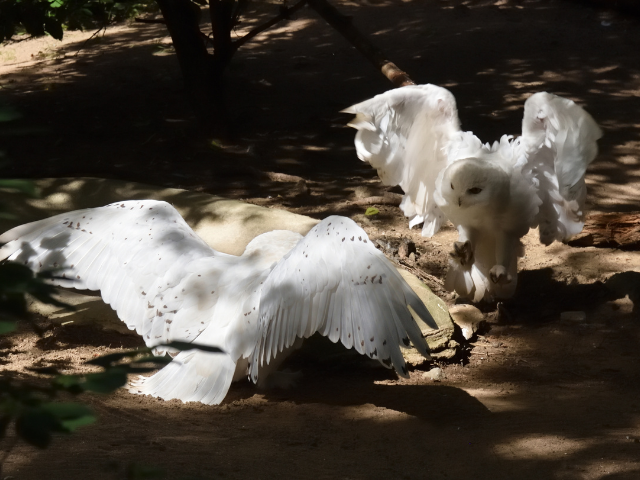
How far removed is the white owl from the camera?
15.0ft

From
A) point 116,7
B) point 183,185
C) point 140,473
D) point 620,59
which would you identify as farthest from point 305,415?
point 620,59

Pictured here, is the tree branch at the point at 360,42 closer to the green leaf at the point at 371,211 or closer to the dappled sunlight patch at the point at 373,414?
the green leaf at the point at 371,211

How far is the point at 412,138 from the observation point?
5176 millimetres

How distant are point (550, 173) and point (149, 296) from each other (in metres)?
2.86

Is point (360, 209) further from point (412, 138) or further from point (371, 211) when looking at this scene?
point (412, 138)

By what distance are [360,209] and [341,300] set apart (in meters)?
3.48

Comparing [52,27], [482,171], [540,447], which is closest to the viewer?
[540,447]

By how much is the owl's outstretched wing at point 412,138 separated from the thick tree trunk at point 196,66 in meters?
3.47

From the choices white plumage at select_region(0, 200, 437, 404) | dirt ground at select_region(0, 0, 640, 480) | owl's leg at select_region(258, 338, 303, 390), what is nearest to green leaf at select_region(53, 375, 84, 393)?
dirt ground at select_region(0, 0, 640, 480)

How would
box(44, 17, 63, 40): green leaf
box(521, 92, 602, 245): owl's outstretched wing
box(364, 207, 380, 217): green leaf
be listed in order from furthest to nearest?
box(364, 207, 380, 217): green leaf, box(44, 17, 63, 40): green leaf, box(521, 92, 602, 245): owl's outstretched wing

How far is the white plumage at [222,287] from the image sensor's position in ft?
10.2

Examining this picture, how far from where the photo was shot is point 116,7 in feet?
22.2

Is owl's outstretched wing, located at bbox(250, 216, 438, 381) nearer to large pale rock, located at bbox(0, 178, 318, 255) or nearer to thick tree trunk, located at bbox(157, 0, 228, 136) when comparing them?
large pale rock, located at bbox(0, 178, 318, 255)

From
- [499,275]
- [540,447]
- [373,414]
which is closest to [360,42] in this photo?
[499,275]
